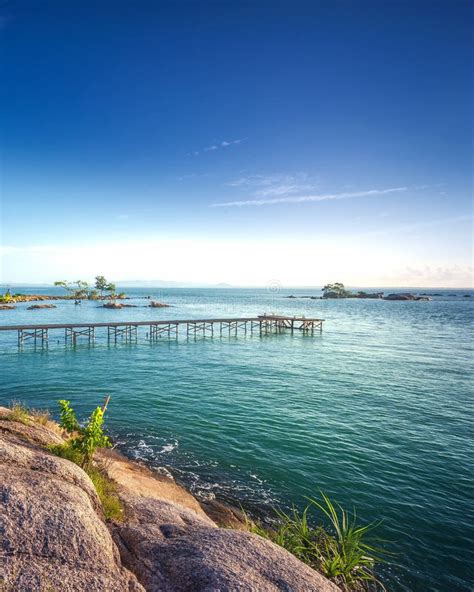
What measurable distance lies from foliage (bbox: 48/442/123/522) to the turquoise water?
4925 mm

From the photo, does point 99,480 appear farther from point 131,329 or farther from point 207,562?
point 131,329

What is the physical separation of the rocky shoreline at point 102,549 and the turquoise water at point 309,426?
19.2 ft

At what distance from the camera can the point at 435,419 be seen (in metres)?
20.3

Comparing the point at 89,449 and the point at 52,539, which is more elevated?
the point at 52,539

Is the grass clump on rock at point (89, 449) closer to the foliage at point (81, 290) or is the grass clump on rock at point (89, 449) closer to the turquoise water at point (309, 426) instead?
the turquoise water at point (309, 426)

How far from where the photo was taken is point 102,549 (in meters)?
5.61

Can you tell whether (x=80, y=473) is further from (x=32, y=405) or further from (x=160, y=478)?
(x=32, y=405)

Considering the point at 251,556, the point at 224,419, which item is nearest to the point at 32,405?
the point at 224,419

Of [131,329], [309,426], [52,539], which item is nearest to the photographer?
[52,539]

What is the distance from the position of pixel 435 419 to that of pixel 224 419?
43.9 ft

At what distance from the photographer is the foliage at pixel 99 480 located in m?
7.72

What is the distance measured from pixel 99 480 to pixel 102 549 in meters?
3.57

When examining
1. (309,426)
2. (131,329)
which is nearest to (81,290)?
(131,329)

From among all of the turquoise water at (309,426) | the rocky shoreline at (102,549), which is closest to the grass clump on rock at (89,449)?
the rocky shoreline at (102,549)
